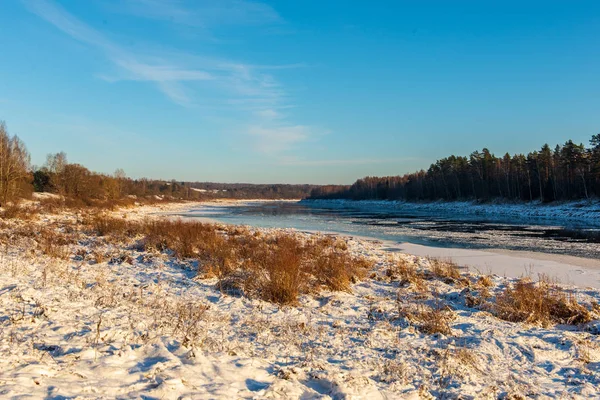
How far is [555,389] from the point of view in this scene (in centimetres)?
464

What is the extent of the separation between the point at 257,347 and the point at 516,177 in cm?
7052

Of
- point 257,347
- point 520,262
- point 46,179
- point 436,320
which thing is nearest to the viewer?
point 257,347

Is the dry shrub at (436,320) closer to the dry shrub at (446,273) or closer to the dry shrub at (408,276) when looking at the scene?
the dry shrub at (408,276)

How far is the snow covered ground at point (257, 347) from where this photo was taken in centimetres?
399

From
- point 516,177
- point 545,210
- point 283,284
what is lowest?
point 545,210

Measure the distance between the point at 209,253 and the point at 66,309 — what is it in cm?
626

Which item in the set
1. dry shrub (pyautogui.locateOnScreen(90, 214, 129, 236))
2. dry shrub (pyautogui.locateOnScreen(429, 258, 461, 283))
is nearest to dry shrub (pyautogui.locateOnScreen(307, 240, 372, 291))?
dry shrub (pyautogui.locateOnScreen(429, 258, 461, 283))

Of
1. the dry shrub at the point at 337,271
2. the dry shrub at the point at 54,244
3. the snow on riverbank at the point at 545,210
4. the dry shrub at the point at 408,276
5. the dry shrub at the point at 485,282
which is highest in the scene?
the dry shrub at the point at 54,244

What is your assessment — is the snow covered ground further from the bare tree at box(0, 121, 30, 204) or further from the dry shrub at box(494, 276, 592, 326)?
the bare tree at box(0, 121, 30, 204)

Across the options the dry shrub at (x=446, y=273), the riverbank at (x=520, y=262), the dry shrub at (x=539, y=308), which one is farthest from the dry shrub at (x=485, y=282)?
the riverbank at (x=520, y=262)

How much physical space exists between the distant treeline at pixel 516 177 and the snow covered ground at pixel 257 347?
173ft

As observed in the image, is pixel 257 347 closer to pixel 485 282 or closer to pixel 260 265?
pixel 260 265

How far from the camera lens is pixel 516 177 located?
64500mm

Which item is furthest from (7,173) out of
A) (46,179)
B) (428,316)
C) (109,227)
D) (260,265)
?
(428,316)
